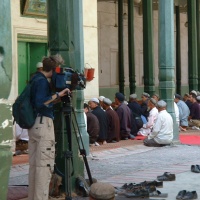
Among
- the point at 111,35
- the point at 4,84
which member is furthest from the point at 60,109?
the point at 111,35

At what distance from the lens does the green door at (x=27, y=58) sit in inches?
623

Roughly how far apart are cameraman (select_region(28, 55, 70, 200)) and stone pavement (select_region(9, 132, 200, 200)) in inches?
62.8

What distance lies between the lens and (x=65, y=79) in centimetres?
821

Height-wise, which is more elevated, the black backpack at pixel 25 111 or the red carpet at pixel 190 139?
the black backpack at pixel 25 111

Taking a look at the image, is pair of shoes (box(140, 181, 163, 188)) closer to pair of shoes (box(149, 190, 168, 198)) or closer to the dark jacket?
pair of shoes (box(149, 190, 168, 198))

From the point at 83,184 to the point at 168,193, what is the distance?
1203 mm

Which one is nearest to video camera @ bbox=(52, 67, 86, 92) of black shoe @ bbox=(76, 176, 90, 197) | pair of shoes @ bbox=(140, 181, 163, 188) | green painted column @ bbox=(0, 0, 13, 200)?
black shoe @ bbox=(76, 176, 90, 197)

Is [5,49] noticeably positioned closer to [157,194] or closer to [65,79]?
[65,79]

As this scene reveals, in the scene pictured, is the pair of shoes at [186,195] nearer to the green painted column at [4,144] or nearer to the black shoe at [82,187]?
the black shoe at [82,187]

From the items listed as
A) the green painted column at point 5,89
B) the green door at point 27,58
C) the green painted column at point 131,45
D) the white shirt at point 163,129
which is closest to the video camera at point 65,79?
the green painted column at point 5,89

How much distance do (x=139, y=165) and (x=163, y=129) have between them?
336 centimetres

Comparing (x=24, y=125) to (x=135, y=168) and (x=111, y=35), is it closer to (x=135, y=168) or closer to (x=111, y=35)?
(x=135, y=168)

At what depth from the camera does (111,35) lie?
1171 inches

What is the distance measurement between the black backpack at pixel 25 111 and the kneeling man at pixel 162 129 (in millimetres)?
8499
